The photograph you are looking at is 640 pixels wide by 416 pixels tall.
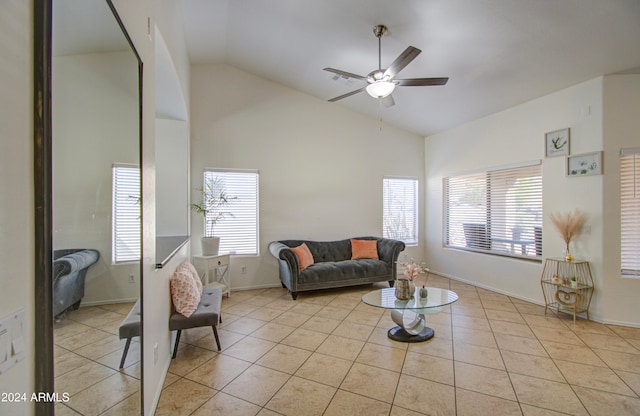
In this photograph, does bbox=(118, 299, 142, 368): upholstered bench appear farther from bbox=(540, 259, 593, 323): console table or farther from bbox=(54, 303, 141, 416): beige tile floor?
bbox=(540, 259, 593, 323): console table

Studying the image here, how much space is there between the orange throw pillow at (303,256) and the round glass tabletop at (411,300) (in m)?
1.48

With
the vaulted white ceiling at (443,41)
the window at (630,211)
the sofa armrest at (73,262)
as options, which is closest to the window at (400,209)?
the vaulted white ceiling at (443,41)

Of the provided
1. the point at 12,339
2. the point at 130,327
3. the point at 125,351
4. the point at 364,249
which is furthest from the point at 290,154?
the point at 12,339

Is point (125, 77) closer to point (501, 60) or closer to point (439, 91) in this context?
point (501, 60)

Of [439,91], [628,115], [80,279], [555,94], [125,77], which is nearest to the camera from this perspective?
[80,279]

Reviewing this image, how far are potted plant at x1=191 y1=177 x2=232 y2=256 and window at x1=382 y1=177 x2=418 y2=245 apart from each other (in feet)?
10.3

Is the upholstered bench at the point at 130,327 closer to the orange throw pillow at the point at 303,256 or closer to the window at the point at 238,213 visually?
the orange throw pillow at the point at 303,256

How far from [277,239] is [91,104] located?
4.24 meters

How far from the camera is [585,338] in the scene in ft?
10.2

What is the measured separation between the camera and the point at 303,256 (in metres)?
4.68

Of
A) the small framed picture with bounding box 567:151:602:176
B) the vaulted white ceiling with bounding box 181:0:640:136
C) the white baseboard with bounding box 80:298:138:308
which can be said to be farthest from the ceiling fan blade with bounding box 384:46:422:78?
the small framed picture with bounding box 567:151:602:176

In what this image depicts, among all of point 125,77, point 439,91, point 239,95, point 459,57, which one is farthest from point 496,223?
point 125,77

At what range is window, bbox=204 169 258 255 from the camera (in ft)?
16.0

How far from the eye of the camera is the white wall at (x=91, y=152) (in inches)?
33.3
